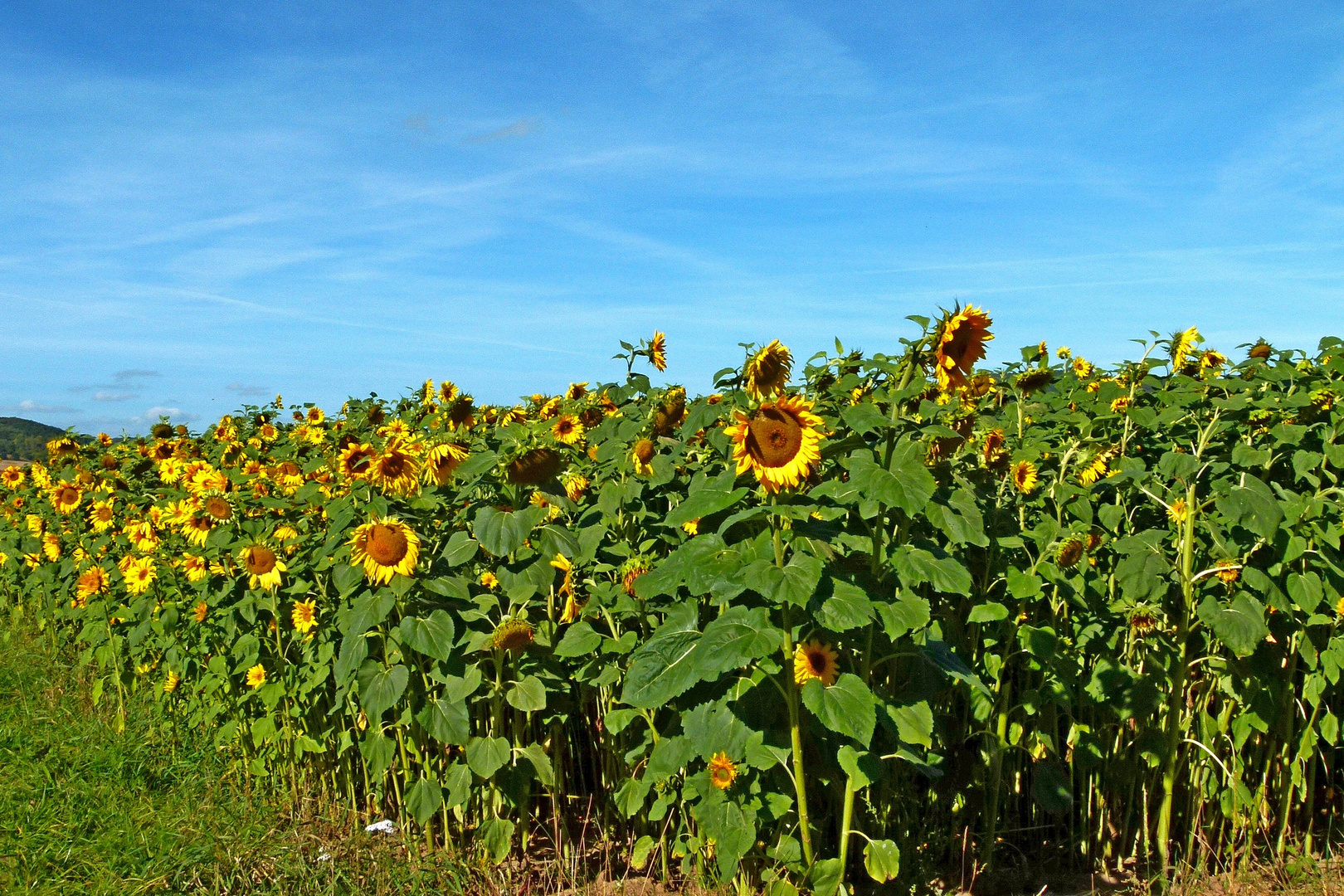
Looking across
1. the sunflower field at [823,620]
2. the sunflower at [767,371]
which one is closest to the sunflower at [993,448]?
the sunflower field at [823,620]

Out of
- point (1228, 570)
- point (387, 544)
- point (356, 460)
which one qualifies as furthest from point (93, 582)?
point (1228, 570)

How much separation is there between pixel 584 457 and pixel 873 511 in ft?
5.17

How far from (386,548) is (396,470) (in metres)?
0.29

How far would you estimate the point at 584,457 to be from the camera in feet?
12.4

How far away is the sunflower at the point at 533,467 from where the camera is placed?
2936mm

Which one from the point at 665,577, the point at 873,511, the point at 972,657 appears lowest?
the point at 972,657

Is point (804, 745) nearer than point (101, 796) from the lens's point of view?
Yes

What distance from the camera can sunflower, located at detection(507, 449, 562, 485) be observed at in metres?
2.94

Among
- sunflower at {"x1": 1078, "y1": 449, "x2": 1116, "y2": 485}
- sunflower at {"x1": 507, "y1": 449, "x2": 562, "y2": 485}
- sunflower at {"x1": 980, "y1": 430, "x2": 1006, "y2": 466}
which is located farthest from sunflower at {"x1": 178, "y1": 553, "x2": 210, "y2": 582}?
sunflower at {"x1": 1078, "y1": 449, "x2": 1116, "y2": 485}

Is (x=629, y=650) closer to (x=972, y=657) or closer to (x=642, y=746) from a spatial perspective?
(x=642, y=746)

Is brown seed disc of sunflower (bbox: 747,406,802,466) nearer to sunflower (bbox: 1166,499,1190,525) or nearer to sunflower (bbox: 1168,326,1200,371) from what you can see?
sunflower (bbox: 1166,499,1190,525)

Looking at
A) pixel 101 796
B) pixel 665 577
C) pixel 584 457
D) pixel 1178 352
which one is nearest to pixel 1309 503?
pixel 1178 352

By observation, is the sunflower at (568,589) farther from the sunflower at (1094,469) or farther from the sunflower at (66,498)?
the sunflower at (66,498)

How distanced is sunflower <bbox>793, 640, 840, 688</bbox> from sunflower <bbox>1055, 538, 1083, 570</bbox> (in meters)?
0.88
